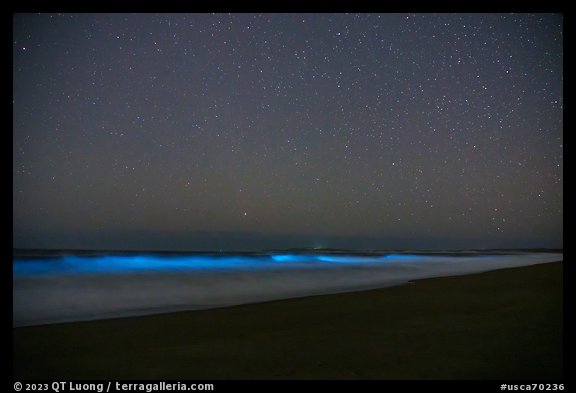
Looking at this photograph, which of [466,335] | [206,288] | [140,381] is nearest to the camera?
[140,381]

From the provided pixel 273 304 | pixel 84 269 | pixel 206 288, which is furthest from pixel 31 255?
pixel 273 304

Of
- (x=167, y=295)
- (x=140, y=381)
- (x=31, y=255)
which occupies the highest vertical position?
(x=31, y=255)

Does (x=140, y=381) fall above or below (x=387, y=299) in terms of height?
below

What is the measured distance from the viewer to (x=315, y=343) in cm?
318

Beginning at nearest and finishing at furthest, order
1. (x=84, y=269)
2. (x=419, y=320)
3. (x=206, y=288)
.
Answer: (x=419, y=320) → (x=206, y=288) → (x=84, y=269)

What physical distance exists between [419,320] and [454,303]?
0.98 metres

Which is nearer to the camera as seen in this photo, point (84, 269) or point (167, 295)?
point (167, 295)

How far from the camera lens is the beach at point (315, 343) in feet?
8.96

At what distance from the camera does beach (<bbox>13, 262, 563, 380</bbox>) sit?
2730mm

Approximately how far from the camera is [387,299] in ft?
16.6

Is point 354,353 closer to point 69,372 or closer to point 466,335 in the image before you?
point 466,335

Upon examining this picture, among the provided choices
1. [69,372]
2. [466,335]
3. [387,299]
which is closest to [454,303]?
[387,299]

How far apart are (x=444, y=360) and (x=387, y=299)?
2.24 meters
